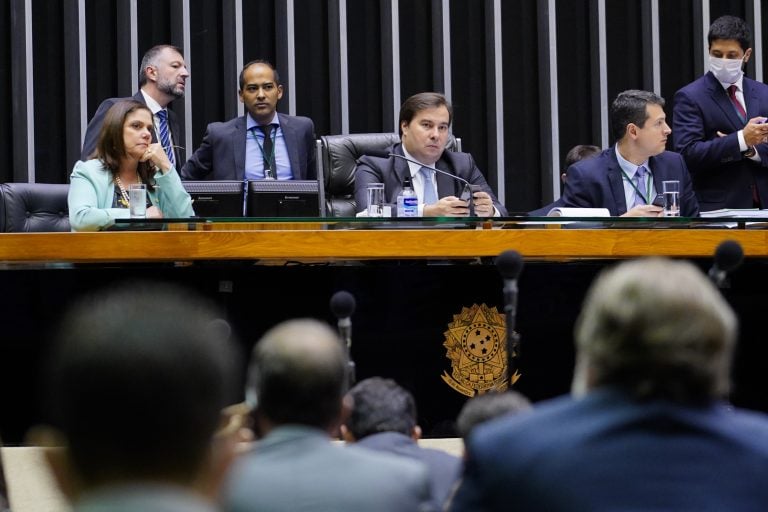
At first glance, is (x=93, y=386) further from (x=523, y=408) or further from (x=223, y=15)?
(x=223, y=15)

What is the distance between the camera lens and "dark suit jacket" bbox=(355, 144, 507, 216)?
5.05 metres

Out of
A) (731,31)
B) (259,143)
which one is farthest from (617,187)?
(259,143)

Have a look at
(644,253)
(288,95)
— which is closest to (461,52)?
(288,95)

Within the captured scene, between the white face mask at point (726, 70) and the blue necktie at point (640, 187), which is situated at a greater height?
the white face mask at point (726, 70)

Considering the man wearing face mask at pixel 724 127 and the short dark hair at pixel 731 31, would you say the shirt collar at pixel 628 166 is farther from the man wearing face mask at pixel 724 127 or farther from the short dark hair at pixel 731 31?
the short dark hair at pixel 731 31

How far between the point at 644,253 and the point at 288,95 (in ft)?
12.5

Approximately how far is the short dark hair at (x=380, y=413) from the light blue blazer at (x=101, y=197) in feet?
6.10

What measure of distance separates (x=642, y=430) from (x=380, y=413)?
3.09 feet

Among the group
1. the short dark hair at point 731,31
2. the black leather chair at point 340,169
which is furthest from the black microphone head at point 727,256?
the short dark hair at point 731,31

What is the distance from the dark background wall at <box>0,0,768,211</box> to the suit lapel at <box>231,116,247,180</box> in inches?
38.3

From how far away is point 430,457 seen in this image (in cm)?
209

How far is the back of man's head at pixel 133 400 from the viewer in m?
1.01

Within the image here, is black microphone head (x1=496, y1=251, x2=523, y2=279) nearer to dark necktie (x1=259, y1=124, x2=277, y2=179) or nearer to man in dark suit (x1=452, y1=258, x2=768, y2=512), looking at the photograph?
man in dark suit (x1=452, y1=258, x2=768, y2=512)

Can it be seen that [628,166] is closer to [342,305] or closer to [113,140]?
[113,140]
